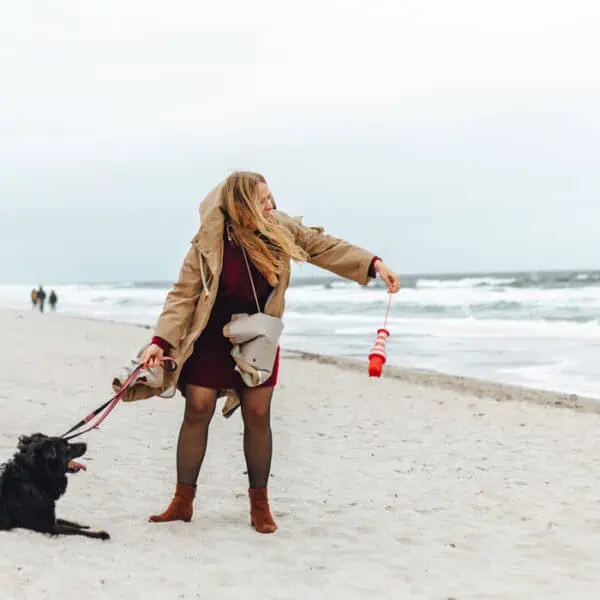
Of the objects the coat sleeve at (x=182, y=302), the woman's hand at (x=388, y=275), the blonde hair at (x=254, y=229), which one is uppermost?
the blonde hair at (x=254, y=229)

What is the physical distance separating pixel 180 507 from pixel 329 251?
1486 millimetres

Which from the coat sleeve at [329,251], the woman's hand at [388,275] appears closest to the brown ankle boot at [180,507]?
the coat sleeve at [329,251]

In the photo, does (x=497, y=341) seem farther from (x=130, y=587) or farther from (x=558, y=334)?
(x=130, y=587)

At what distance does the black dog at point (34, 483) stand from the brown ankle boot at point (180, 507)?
52cm

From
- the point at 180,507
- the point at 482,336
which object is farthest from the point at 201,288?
the point at 482,336

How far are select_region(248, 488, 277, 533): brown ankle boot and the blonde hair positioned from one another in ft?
3.49

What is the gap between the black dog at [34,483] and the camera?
3607 millimetres

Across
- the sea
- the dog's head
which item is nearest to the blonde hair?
the dog's head

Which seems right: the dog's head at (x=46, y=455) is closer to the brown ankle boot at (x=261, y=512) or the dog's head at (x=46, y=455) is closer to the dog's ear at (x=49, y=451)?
the dog's ear at (x=49, y=451)

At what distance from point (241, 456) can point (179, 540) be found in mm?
2163

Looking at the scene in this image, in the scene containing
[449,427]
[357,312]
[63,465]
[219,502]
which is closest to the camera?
[63,465]

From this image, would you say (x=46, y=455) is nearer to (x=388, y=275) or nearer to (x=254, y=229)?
(x=254, y=229)

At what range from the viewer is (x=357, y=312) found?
113ft

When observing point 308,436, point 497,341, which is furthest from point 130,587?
point 497,341
